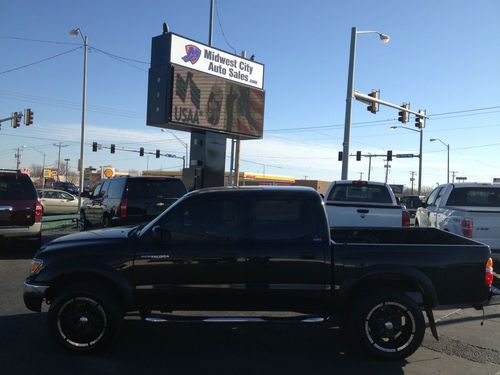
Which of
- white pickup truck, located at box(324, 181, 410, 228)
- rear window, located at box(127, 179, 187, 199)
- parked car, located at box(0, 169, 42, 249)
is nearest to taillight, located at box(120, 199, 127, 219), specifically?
rear window, located at box(127, 179, 187, 199)

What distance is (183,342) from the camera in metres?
5.59

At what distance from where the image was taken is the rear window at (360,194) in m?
11.6

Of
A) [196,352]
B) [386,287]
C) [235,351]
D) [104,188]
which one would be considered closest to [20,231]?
[104,188]

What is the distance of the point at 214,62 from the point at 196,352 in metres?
14.9

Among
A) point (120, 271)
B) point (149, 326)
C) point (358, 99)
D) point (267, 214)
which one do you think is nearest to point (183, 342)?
point (149, 326)

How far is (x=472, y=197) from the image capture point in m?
11.0

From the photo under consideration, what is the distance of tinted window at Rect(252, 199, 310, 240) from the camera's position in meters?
5.19

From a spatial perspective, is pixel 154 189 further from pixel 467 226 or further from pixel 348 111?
pixel 348 111

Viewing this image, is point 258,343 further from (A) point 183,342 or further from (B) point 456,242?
(B) point 456,242

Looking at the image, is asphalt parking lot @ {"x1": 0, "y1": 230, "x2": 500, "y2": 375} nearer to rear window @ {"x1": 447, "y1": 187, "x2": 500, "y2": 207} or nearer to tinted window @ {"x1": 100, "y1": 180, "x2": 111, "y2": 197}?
rear window @ {"x1": 447, "y1": 187, "x2": 500, "y2": 207}

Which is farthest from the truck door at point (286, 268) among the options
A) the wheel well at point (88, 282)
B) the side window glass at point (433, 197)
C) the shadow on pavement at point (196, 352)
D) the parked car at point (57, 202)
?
the parked car at point (57, 202)

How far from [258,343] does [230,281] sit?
1.01 m

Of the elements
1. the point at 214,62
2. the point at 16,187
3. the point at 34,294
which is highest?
the point at 214,62

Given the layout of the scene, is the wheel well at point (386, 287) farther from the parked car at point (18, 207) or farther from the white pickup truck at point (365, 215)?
the parked car at point (18, 207)
